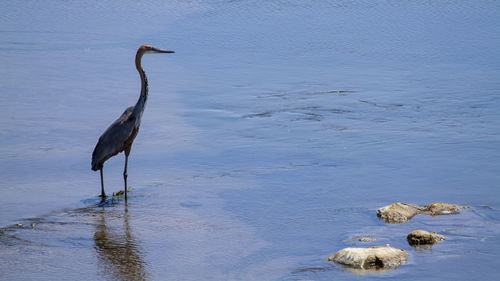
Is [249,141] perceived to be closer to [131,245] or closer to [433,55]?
[131,245]

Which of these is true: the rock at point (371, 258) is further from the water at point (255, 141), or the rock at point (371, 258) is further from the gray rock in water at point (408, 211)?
the gray rock in water at point (408, 211)

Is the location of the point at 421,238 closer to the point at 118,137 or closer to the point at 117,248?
the point at 117,248

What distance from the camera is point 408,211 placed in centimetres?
684

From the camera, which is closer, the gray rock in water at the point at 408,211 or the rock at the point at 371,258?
the rock at the point at 371,258

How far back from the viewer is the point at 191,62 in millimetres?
15766

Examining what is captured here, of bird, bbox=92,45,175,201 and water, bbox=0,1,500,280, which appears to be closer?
water, bbox=0,1,500,280

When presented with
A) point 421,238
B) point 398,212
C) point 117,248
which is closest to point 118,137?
point 117,248

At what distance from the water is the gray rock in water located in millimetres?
111

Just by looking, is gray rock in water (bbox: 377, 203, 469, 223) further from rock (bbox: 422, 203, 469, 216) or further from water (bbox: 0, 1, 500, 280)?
water (bbox: 0, 1, 500, 280)

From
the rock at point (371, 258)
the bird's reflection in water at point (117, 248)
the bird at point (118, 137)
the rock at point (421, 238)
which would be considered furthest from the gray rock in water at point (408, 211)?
the bird at point (118, 137)

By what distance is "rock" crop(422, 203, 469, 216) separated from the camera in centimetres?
690

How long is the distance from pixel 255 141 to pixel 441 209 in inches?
140

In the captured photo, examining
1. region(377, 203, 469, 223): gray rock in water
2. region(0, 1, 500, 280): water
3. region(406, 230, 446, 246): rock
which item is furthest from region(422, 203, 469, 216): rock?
region(406, 230, 446, 246): rock

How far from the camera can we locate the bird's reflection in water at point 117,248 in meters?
5.64
